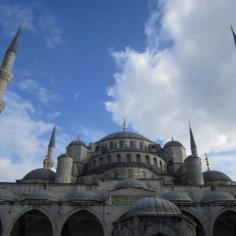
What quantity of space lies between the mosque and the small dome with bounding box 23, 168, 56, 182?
83 millimetres

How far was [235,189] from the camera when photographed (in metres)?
24.4

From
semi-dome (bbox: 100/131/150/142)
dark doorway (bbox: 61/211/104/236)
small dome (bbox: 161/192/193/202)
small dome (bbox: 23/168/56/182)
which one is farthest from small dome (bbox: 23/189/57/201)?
semi-dome (bbox: 100/131/150/142)

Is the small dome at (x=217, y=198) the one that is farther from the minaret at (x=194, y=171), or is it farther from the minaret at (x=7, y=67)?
the minaret at (x=7, y=67)

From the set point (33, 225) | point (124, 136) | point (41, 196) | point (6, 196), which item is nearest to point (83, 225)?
point (33, 225)

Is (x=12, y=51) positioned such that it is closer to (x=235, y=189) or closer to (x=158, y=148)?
(x=158, y=148)

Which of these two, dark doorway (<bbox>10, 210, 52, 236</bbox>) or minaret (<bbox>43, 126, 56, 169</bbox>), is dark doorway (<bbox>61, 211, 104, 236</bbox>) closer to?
dark doorway (<bbox>10, 210, 52, 236</bbox>)

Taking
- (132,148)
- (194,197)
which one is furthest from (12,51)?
(194,197)

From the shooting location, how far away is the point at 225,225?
21.8 m

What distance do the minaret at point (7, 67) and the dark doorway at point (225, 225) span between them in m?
18.8

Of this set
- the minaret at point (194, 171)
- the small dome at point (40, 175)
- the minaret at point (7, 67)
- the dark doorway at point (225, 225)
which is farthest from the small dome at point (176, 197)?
the minaret at point (7, 67)

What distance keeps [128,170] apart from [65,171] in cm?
525

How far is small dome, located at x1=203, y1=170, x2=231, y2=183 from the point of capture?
2722cm

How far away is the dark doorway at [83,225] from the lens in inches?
846

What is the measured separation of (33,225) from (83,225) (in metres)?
3.48
